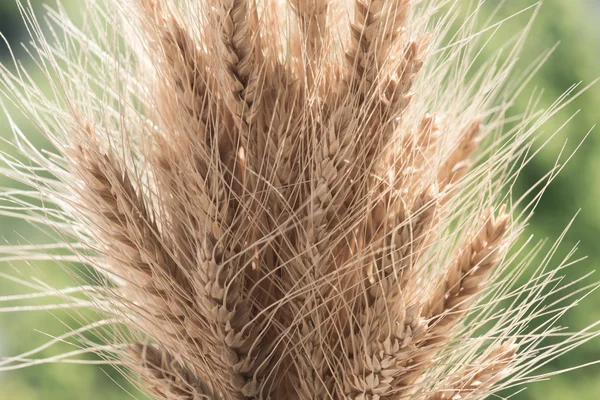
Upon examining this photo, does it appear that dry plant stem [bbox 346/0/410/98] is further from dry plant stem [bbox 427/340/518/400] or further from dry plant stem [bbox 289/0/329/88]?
dry plant stem [bbox 427/340/518/400]

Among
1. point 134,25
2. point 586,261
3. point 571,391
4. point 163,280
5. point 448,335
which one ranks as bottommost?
point 571,391

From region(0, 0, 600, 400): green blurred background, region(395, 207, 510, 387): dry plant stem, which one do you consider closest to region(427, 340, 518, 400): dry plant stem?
region(395, 207, 510, 387): dry plant stem

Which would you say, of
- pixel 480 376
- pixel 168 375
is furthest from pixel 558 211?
pixel 168 375

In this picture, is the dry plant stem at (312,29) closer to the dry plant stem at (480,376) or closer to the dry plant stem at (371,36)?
the dry plant stem at (371,36)

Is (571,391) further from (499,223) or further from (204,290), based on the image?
(204,290)

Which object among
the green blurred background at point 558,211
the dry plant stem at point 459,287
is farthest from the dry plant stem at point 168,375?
the green blurred background at point 558,211

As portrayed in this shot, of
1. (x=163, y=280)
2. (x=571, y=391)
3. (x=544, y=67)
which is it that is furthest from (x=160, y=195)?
(x=544, y=67)

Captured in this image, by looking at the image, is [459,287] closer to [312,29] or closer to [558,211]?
[312,29]

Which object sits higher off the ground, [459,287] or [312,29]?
[312,29]
